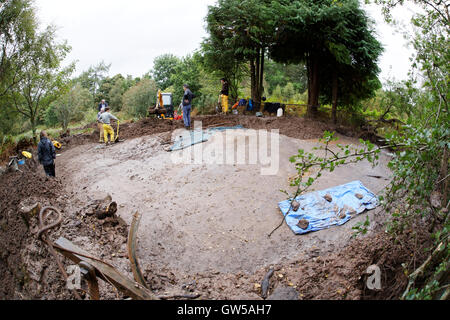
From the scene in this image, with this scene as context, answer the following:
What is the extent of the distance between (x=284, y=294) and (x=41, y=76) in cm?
1610

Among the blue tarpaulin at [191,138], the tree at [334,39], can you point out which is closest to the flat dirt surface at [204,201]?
the blue tarpaulin at [191,138]

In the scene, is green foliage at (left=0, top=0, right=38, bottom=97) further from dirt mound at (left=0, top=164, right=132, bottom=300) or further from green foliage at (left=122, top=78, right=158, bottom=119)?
green foliage at (left=122, top=78, right=158, bottom=119)

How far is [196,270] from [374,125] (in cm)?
1195

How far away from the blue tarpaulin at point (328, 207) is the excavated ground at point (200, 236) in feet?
0.62

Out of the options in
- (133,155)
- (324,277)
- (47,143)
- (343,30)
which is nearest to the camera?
(324,277)

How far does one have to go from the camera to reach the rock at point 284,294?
13.9 feet

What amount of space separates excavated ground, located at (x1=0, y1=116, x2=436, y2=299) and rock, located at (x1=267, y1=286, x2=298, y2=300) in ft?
0.05

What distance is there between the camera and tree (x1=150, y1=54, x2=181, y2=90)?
152 feet

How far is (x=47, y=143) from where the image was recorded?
8.14 meters

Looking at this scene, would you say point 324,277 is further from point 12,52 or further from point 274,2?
point 12,52

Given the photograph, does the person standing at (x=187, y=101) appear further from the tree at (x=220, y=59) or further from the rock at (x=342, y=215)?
the rock at (x=342, y=215)

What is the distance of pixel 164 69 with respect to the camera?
1850 inches

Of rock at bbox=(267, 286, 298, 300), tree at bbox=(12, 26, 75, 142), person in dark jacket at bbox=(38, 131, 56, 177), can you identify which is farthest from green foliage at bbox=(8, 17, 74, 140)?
rock at bbox=(267, 286, 298, 300)
